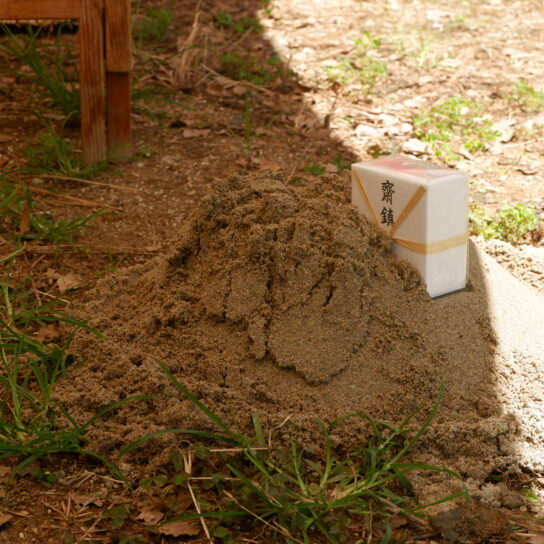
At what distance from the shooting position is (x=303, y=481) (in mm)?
2043

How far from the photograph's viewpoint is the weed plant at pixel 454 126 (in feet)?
14.4

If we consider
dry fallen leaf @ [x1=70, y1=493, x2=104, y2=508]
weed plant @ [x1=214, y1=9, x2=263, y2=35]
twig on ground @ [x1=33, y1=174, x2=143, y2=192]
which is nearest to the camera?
dry fallen leaf @ [x1=70, y1=493, x2=104, y2=508]

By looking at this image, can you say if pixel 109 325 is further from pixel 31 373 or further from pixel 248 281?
pixel 248 281

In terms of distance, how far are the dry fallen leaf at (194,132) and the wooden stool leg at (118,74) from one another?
1.47ft

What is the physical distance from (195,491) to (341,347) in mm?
660

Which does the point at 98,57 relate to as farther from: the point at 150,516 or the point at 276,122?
the point at 150,516

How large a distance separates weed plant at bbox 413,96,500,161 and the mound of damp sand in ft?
5.99

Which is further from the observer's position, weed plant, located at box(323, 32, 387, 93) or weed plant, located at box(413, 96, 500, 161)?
weed plant, located at box(323, 32, 387, 93)

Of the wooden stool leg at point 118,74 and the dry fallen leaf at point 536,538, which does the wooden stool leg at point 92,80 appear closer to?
the wooden stool leg at point 118,74

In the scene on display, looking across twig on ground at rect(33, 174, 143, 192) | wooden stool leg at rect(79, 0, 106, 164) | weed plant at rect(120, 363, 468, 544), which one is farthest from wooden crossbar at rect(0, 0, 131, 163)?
weed plant at rect(120, 363, 468, 544)

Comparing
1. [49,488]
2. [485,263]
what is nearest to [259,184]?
Answer: [485,263]

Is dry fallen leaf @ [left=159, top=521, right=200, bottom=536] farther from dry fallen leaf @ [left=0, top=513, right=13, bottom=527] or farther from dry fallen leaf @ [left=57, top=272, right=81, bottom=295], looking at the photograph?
dry fallen leaf @ [left=57, top=272, right=81, bottom=295]

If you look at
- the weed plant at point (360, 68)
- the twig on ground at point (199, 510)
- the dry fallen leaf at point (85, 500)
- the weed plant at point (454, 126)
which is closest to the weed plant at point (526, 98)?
the weed plant at point (454, 126)

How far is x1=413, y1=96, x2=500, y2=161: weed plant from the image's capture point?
4.38 m
